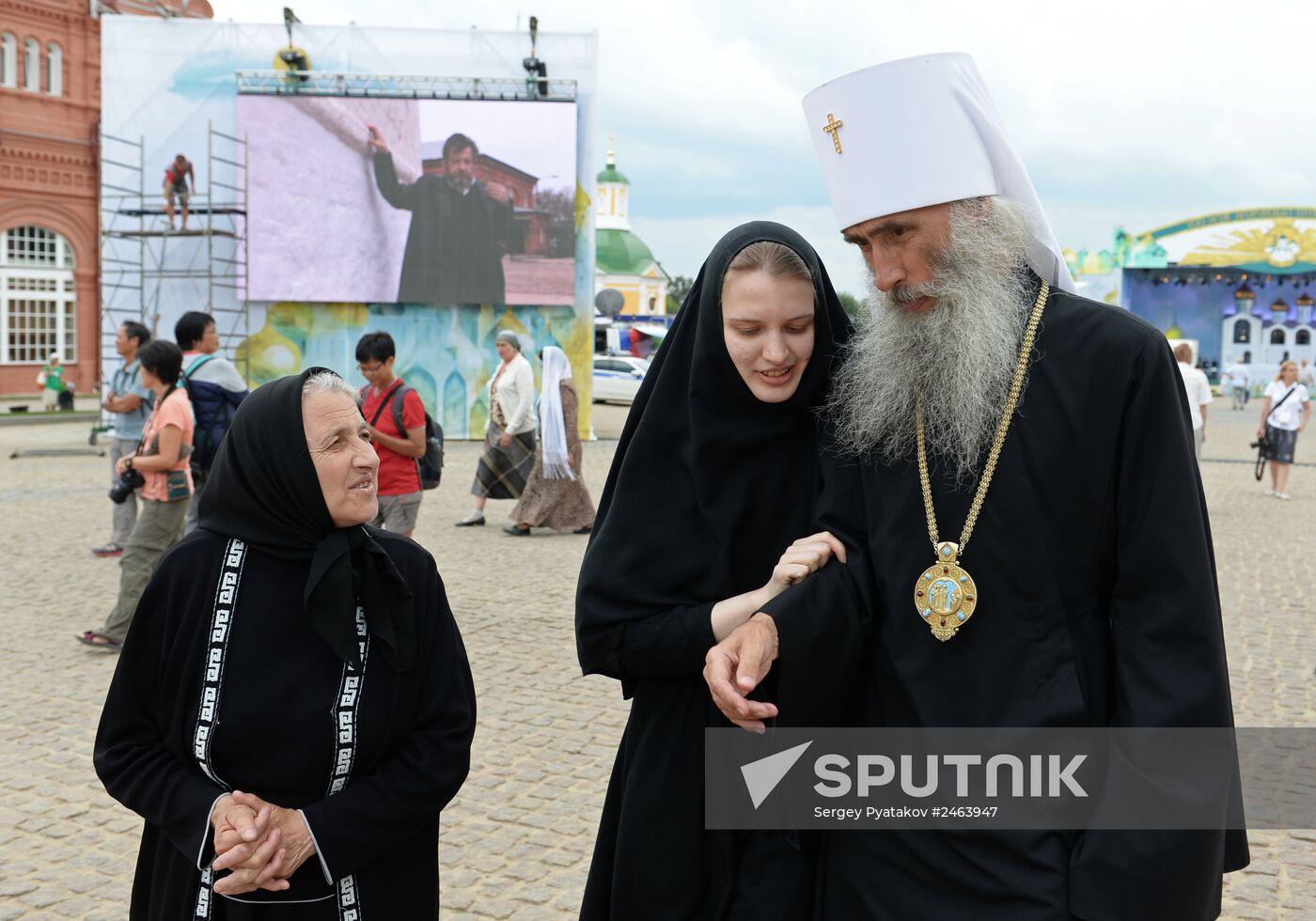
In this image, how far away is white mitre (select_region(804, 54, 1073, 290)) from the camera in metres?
2.15

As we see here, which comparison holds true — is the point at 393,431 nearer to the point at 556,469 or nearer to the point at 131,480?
the point at 131,480

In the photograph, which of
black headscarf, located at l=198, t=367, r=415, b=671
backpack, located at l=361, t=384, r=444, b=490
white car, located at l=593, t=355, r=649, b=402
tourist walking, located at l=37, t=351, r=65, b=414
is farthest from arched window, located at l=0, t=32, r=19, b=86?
black headscarf, located at l=198, t=367, r=415, b=671

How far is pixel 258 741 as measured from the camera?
2.36 metres

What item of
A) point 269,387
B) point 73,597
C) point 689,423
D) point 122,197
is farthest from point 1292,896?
point 122,197

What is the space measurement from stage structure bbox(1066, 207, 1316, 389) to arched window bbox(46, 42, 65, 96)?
36733 mm

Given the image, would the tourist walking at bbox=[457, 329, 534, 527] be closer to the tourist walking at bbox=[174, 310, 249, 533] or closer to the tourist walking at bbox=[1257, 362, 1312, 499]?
the tourist walking at bbox=[174, 310, 249, 533]

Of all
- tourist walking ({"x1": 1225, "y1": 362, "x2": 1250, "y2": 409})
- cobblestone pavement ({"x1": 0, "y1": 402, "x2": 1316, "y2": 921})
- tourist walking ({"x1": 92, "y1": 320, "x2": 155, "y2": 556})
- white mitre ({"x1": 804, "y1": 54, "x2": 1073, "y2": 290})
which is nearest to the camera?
white mitre ({"x1": 804, "y1": 54, "x2": 1073, "y2": 290})

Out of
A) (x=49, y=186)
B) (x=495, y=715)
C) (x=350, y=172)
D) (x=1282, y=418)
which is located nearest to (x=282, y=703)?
(x=495, y=715)

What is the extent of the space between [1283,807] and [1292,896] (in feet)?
3.13

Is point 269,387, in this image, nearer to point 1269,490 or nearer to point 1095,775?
point 1095,775

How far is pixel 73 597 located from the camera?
8.89 m

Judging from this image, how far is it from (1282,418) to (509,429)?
9.66 meters

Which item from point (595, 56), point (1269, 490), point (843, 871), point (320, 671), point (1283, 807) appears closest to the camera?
point (843, 871)

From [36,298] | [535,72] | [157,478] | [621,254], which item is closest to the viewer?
[157,478]
